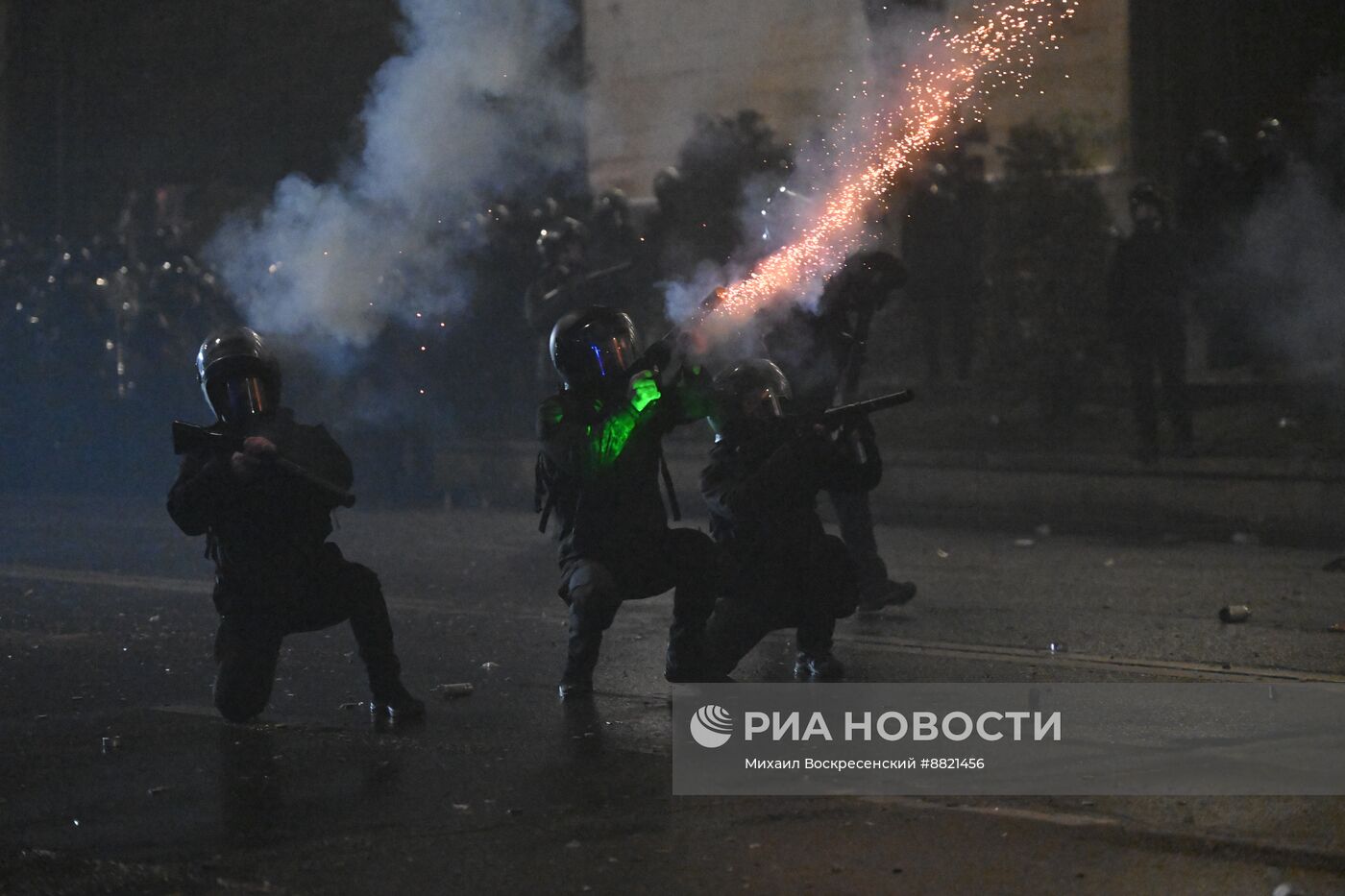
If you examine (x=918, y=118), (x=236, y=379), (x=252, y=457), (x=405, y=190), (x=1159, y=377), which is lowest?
(x=252, y=457)

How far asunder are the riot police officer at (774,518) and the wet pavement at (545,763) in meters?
0.35

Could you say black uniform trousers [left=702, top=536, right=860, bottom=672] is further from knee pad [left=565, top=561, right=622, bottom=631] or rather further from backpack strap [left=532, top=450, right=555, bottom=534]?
backpack strap [left=532, top=450, right=555, bottom=534]

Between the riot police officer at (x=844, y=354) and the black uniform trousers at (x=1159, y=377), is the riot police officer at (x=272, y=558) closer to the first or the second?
the riot police officer at (x=844, y=354)

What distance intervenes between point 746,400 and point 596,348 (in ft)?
2.08

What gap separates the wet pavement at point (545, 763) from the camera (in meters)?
4.32

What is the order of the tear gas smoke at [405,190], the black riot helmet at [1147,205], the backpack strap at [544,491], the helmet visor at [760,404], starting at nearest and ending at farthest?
the backpack strap at [544,491] → the helmet visor at [760,404] → the tear gas smoke at [405,190] → the black riot helmet at [1147,205]

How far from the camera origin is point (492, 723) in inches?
241

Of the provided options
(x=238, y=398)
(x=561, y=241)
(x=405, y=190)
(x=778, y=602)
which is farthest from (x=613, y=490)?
(x=561, y=241)

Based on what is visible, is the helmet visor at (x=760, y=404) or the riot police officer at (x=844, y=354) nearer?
the helmet visor at (x=760, y=404)

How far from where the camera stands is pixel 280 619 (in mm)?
6168

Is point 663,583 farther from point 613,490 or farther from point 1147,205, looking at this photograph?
point 1147,205

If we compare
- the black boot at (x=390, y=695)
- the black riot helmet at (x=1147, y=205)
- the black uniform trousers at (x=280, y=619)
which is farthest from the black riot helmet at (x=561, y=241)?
the black boot at (x=390, y=695)

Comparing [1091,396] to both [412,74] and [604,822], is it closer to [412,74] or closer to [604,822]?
[412,74]

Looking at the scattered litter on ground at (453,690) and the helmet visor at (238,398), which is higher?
the helmet visor at (238,398)
